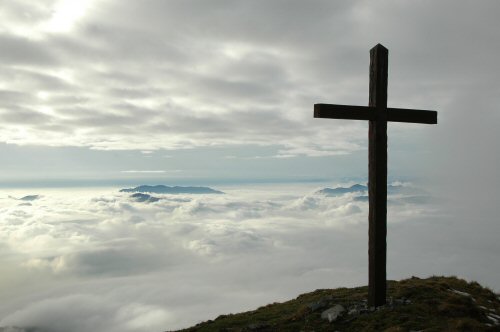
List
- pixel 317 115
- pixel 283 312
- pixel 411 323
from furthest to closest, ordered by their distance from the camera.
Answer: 1. pixel 283 312
2. pixel 317 115
3. pixel 411 323

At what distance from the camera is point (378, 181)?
15.7 m

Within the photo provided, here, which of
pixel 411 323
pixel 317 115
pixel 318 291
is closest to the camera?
pixel 411 323

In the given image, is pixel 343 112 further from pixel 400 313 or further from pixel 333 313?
Result: pixel 333 313

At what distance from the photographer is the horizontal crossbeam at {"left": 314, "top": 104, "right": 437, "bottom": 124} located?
1494cm

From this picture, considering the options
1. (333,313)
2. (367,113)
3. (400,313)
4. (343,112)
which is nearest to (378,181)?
(367,113)

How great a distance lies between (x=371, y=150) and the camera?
15938 mm

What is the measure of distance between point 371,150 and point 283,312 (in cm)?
883

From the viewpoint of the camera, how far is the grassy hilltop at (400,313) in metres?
13.9

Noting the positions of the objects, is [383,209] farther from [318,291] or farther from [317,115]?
[318,291]

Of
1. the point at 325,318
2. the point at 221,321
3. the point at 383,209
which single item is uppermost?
the point at 383,209

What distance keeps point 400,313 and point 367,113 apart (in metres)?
7.39

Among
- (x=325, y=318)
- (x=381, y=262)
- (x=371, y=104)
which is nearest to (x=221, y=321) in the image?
(x=325, y=318)

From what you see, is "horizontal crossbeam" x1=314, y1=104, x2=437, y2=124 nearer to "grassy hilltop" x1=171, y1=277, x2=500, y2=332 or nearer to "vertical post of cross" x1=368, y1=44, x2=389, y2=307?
"vertical post of cross" x1=368, y1=44, x2=389, y2=307

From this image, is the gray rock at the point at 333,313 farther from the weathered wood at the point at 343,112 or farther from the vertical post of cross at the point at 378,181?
the weathered wood at the point at 343,112
